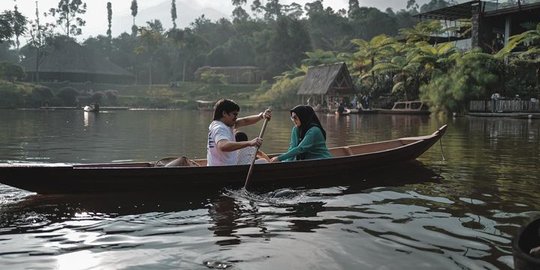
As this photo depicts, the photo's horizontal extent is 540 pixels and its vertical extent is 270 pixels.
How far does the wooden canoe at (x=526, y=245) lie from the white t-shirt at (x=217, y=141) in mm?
4522

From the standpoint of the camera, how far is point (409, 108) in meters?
34.6

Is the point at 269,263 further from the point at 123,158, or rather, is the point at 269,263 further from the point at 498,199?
the point at 123,158

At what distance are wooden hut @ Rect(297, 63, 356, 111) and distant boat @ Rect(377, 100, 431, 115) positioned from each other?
5.28m

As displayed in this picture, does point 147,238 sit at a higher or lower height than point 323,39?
lower

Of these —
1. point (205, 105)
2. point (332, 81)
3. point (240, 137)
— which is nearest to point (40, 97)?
point (205, 105)

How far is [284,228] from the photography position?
5.52 m

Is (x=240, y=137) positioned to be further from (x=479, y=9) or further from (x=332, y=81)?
(x=332, y=81)

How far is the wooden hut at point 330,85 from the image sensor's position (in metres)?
40.7

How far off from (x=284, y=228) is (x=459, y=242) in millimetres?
1875

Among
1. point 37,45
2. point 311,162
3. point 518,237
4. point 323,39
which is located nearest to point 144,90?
point 37,45

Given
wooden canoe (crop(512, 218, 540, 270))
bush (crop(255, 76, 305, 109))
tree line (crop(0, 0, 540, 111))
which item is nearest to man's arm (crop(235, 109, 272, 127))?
wooden canoe (crop(512, 218, 540, 270))

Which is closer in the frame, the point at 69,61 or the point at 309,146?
the point at 309,146

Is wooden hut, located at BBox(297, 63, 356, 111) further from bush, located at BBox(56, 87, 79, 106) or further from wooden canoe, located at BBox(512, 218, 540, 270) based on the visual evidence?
wooden canoe, located at BBox(512, 218, 540, 270)

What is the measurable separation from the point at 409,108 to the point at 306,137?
2823 centimetres
